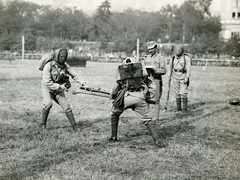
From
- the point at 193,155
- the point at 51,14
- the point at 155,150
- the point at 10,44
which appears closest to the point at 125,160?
the point at 155,150

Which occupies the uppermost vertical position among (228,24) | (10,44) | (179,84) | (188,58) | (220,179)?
(228,24)

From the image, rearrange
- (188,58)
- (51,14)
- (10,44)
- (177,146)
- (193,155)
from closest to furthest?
(193,155) < (177,146) < (188,58) < (10,44) < (51,14)

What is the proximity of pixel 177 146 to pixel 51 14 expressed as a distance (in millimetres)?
67565

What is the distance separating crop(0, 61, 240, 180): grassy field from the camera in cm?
502

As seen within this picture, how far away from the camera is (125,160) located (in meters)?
5.57

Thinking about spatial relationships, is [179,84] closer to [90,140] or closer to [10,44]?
[90,140]

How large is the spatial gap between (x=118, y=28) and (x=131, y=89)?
59948 millimetres

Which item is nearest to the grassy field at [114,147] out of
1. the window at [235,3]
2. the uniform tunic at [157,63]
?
the uniform tunic at [157,63]

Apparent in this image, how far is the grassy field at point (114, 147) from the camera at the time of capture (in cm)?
502

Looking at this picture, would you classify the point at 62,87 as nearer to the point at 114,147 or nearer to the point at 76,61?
the point at 114,147

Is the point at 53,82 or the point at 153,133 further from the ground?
the point at 53,82

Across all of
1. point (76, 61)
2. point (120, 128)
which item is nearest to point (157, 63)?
point (120, 128)

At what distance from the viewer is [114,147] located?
20.8ft

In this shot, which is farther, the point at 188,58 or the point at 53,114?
the point at 188,58
